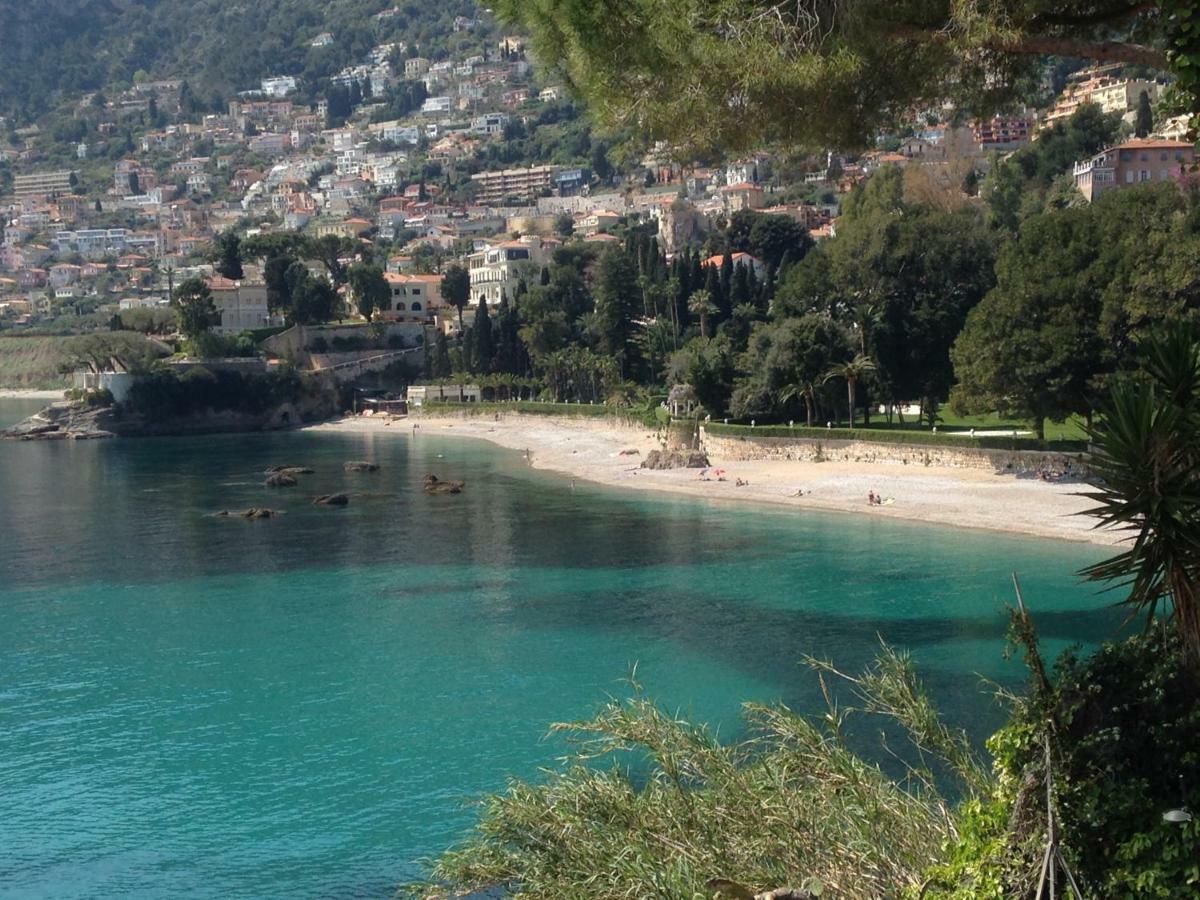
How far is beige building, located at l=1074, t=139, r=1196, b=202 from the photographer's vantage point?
93.6 m

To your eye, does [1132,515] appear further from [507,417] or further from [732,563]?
[507,417]

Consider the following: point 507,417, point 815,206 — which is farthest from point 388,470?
point 815,206

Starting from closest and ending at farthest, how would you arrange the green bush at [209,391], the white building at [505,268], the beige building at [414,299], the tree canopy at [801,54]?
the tree canopy at [801,54] < the green bush at [209,391] < the beige building at [414,299] < the white building at [505,268]

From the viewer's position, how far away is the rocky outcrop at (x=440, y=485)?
184ft

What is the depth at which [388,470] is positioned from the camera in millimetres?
66250

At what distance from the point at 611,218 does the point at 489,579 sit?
13110 centimetres

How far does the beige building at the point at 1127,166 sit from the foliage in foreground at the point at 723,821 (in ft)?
294

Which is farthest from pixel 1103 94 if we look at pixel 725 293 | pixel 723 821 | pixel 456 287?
pixel 723 821

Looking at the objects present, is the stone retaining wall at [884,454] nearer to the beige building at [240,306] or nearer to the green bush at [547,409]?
the green bush at [547,409]

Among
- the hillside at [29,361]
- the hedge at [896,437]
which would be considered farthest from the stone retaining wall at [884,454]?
the hillside at [29,361]

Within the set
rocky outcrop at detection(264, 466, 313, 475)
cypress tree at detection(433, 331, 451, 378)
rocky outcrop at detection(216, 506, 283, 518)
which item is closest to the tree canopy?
rocky outcrop at detection(216, 506, 283, 518)

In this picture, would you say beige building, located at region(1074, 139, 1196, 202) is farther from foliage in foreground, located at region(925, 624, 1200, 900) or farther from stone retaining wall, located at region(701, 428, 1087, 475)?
foliage in foreground, located at region(925, 624, 1200, 900)

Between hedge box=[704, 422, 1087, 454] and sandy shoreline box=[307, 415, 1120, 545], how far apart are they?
1.00 metres

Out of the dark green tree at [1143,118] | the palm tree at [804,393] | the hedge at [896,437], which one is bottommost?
the hedge at [896,437]
